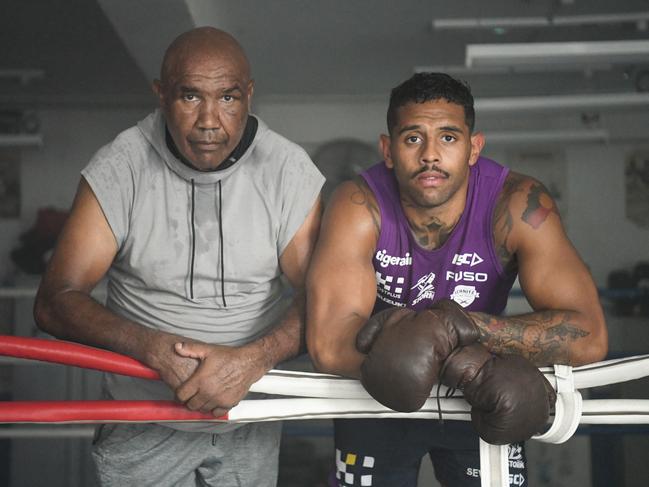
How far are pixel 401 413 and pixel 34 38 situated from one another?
4857mm

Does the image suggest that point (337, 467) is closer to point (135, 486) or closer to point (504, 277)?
point (135, 486)

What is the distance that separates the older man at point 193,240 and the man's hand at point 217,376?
0.52 feet

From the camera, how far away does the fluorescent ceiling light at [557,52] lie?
10.9ft

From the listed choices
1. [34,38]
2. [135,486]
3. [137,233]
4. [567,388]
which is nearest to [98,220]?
[137,233]

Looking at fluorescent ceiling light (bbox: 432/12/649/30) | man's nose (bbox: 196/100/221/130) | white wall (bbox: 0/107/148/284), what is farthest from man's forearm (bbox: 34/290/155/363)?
white wall (bbox: 0/107/148/284)

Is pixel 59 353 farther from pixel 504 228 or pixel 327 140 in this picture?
pixel 327 140

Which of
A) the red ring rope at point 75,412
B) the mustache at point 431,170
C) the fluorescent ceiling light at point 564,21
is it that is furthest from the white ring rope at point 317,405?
the fluorescent ceiling light at point 564,21

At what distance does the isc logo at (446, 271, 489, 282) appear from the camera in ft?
5.44

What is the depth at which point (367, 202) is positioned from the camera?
1729 millimetres

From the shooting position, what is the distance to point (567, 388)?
132cm

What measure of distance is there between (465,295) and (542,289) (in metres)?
0.17

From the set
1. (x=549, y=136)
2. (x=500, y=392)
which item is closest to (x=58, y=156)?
(x=549, y=136)

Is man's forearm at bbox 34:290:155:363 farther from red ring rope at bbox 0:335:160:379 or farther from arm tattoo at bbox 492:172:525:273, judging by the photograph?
arm tattoo at bbox 492:172:525:273

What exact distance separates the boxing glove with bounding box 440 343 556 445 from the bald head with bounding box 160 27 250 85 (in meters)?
0.89
